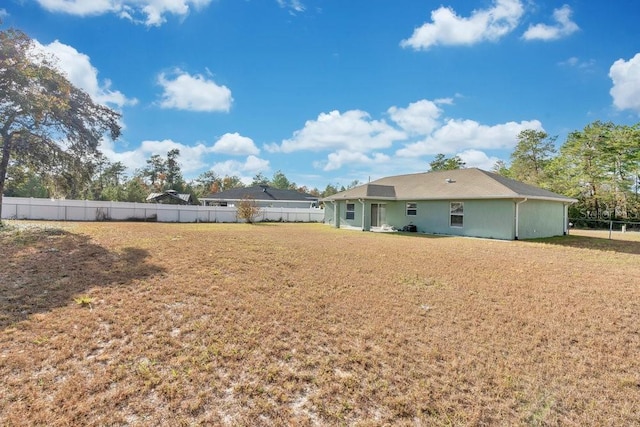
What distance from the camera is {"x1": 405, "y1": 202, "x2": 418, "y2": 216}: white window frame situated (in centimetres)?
1842

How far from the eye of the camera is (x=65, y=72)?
474 inches

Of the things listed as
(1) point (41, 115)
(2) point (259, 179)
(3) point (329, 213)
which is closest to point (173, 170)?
(2) point (259, 179)

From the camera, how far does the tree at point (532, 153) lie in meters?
34.9

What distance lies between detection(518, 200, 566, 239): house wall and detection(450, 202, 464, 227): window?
8.47ft

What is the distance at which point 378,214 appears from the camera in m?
20.3

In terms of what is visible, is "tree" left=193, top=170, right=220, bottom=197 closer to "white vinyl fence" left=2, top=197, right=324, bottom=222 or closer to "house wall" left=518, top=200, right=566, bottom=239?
"white vinyl fence" left=2, top=197, right=324, bottom=222

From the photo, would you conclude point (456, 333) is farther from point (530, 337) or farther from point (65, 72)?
point (65, 72)

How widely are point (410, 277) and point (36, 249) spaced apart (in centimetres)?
944

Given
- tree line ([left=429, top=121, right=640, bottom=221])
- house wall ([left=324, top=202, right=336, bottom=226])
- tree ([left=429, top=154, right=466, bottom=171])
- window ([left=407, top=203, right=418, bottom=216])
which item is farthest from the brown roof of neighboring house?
tree ([left=429, top=154, right=466, bottom=171])

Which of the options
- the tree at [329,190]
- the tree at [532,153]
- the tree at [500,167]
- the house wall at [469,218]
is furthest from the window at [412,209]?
the tree at [329,190]

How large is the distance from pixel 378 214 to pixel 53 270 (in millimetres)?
16774

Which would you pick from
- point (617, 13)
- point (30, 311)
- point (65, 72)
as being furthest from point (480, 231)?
point (65, 72)

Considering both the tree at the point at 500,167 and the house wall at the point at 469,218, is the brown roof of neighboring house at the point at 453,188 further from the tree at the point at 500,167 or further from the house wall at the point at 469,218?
the tree at the point at 500,167

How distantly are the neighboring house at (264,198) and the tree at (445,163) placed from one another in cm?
1883
